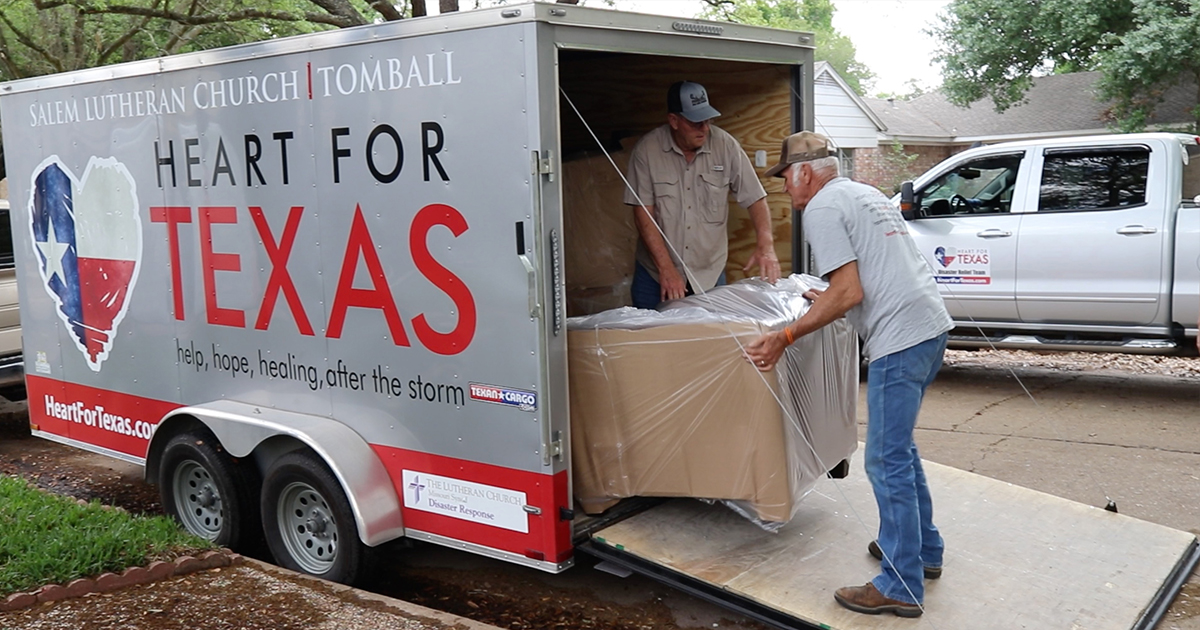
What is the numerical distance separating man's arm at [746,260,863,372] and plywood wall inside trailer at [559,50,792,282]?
6.07 ft

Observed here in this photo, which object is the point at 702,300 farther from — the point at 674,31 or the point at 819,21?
the point at 819,21

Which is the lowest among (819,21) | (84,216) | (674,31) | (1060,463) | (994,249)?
(1060,463)

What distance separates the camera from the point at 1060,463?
7.03m

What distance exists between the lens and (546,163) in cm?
414

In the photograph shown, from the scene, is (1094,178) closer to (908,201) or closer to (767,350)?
(908,201)

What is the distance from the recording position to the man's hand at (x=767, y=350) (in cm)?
426

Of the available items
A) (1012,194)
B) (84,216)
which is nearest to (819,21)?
(1012,194)

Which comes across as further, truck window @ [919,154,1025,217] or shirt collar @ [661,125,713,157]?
truck window @ [919,154,1025,217]

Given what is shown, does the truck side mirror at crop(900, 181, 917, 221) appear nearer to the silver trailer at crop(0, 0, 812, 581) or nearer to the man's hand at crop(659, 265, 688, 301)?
the silver trailer at crop(0, 0, 812, 581)

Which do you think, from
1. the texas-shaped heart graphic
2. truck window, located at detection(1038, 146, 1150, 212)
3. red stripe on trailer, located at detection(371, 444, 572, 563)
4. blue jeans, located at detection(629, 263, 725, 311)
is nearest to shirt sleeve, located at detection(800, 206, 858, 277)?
red stripe on trailer, located at detection(371, 444, 572, 563)

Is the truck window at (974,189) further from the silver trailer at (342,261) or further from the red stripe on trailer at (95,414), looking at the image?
the red stripe on trailer at (95,414)

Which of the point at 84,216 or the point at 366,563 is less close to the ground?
the point at 84,216

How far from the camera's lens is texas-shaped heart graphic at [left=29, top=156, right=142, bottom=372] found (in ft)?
19.7

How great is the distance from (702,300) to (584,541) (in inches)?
47.9
